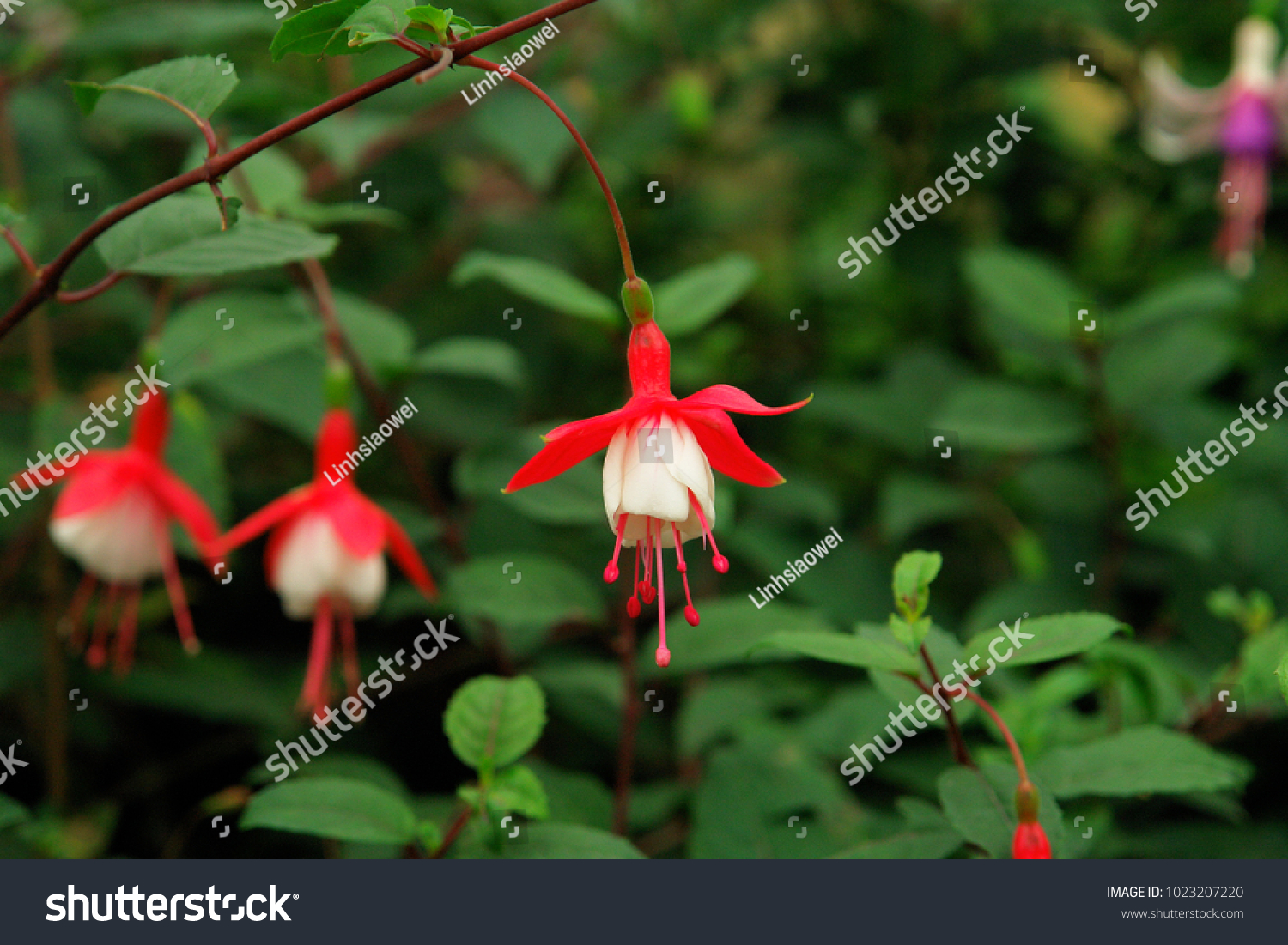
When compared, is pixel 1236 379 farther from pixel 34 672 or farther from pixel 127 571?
pixel 34 672

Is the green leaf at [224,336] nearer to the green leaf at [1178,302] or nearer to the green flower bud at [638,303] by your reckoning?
the green flower bud at [638,303]

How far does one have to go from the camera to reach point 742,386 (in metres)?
1.43

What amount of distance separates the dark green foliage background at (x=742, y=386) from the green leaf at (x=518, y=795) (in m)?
0.03

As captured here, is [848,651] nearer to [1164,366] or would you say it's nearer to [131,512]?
[131,512]

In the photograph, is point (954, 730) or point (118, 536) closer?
point (954, 730)

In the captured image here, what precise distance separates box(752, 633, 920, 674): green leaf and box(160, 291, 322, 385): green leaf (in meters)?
0.51

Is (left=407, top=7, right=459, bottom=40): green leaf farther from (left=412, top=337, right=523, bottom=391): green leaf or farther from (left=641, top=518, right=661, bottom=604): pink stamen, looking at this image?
(left=412, top=337, right=523, bottom=391): green leaf

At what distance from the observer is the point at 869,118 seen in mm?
1593

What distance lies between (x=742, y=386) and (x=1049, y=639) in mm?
822

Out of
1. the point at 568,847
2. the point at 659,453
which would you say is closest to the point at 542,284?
the point at 659,453

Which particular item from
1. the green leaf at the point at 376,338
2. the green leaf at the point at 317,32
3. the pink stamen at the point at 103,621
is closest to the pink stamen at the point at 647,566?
the green leaf at the point at 317,32

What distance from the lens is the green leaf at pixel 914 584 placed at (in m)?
0.65

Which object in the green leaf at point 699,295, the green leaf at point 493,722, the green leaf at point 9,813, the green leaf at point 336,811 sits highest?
the green leaf at point 699,295

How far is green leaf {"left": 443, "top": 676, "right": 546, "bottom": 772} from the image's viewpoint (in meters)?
0.70
